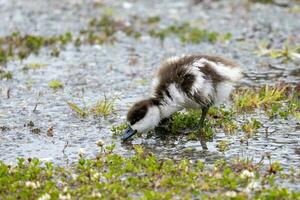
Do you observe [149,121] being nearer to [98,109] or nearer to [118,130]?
[118,130]

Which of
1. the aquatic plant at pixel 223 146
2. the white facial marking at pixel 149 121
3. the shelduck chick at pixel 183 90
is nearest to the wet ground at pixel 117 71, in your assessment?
the aquatic plant at pixel 223 146

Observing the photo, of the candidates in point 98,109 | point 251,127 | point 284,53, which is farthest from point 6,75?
point 284,53

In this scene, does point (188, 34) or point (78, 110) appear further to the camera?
point (188, 34)

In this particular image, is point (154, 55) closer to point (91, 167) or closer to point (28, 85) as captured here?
point (28, 85)

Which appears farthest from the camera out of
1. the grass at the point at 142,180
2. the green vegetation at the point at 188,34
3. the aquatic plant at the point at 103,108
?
the green vegetation at the point at 188,34

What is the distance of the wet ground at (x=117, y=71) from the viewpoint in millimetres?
7648

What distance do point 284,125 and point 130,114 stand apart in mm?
1964

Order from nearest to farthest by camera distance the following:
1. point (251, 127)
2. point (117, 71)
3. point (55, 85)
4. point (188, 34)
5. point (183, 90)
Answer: point (183, 90)
point (251, 127)
point (55, 85)
point (117, 71)
point (188, 34)

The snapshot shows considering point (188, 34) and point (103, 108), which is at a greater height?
point (103, 108)

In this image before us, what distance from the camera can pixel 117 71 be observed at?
11.2 m

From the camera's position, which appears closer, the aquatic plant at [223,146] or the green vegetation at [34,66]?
the aquatic plant at [223,146]

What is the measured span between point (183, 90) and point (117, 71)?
12.1ft

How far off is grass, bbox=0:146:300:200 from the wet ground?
442mm

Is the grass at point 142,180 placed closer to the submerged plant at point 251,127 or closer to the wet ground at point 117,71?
the wet ground at point 117,71
